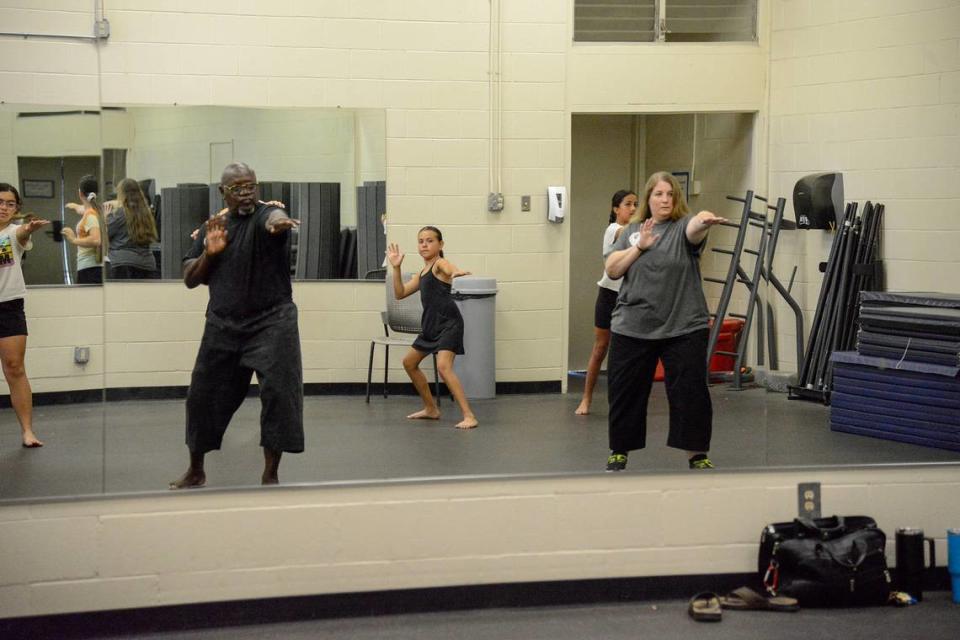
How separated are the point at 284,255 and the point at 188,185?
1.24ft

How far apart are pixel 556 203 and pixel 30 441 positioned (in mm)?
2737

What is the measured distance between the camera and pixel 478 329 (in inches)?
205

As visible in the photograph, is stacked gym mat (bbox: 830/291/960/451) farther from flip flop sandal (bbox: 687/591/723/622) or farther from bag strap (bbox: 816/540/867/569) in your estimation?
flip flop sandal (bbox: 687/591/723/622)

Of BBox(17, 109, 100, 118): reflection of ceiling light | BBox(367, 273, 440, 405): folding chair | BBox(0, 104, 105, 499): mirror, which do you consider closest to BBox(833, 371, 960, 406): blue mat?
BBox(367, 273, 440, 405): folding chair

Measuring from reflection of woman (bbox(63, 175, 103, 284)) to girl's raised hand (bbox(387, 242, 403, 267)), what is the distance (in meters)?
1.33

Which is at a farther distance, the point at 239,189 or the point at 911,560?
the point at 911,560

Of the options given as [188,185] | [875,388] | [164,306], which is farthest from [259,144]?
[875,388]

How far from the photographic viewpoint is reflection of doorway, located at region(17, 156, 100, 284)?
10.9 feet

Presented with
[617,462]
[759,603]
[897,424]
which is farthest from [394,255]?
[897,424]

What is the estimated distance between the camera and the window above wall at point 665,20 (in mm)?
4145

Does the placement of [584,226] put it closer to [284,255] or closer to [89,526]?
[284,255]

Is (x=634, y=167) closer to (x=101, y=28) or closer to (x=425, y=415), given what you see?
(x=425, y=415)

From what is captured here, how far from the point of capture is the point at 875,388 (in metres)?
5.14

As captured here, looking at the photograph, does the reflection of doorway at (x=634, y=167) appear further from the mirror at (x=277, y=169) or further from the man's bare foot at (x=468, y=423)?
the mirror at (x=277, y=169)
